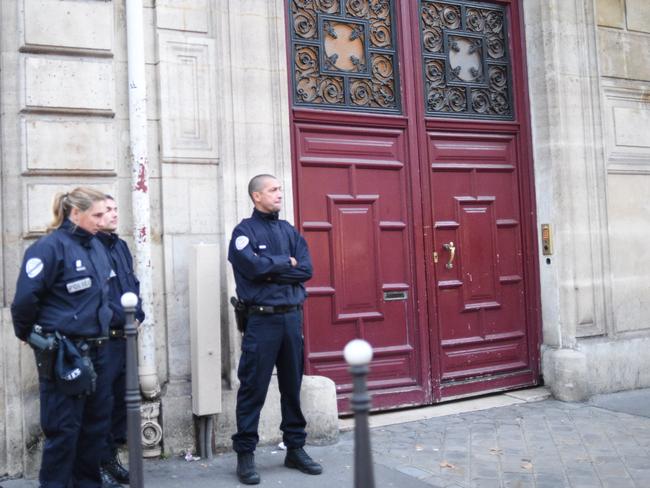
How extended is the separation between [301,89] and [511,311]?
10.3 feet

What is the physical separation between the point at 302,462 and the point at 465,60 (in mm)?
4511

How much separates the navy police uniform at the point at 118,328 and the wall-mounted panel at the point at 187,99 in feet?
3.13

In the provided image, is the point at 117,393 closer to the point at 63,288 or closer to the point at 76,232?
the point at 63,288

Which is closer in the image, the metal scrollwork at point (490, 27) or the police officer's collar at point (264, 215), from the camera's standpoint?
the police officer's collar at point (264, 215)

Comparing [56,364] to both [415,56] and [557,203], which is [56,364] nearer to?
[415,56]

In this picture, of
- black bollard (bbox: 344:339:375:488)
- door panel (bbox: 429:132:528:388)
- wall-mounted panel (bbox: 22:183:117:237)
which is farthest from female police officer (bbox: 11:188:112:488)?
door panel (bbox: 429:132:528:388)

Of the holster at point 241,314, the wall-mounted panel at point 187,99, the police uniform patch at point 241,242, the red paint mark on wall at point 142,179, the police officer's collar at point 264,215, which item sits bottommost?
the holster at point 241,314

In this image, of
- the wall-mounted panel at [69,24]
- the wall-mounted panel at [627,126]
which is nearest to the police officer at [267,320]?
the wall-mounted panel at [69,24]

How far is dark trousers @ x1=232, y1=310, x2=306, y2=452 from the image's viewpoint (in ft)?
17.3

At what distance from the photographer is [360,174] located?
7.10 meters

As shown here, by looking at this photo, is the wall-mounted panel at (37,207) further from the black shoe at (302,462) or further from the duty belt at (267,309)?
the black shoe at (302,462)

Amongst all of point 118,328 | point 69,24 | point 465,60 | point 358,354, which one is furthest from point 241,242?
point 465,60

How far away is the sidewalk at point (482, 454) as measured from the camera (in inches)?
207

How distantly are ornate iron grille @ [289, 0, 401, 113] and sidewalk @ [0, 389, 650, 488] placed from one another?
9.54 ft
